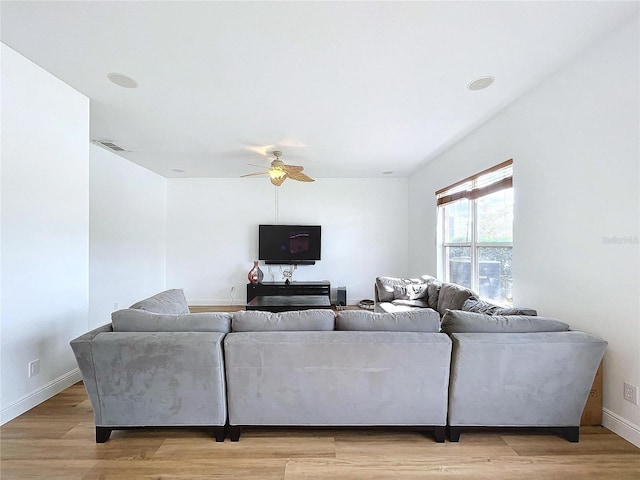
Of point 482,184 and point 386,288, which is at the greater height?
point 482,184

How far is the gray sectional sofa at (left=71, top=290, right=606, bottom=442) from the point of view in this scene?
1.84 meters

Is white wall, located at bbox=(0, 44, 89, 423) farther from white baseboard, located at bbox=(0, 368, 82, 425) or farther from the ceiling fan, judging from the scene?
the ceiling fan

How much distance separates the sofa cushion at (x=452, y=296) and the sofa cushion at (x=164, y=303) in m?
2.66

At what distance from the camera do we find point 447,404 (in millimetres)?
1908

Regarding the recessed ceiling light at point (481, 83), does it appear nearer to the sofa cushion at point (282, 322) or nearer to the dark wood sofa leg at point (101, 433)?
the sofa cushion at point (282, 322)

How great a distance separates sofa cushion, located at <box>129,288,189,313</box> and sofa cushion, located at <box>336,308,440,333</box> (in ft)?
5.04

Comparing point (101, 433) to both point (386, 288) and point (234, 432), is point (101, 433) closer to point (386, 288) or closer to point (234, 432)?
point (234, 432)

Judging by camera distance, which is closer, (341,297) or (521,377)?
(521,377)

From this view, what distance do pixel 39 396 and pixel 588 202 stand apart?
14.6ft

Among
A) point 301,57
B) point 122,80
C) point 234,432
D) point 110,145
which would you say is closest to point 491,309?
point 234,432

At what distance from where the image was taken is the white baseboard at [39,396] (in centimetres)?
214

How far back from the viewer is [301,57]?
216 centimetres

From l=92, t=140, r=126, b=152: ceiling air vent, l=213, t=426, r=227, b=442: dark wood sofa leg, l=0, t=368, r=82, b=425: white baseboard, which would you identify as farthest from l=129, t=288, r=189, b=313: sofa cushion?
l=92, t=140, r=126, b=152: ceiling air vent

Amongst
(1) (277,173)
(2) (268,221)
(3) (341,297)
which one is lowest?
(3) (341,297)
